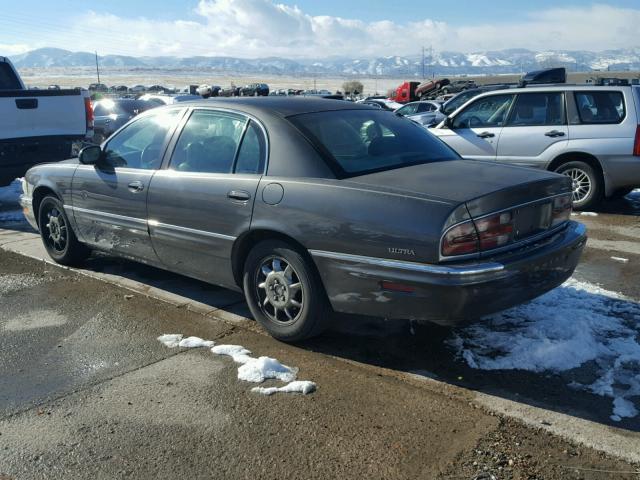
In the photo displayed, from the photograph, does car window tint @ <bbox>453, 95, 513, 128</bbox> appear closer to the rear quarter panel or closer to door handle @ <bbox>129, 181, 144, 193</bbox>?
door handle @ <bbox>129, 181, 144, 193</bbox>

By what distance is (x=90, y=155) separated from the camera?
216 inches

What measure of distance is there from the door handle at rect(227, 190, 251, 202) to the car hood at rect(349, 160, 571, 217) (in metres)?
0.77

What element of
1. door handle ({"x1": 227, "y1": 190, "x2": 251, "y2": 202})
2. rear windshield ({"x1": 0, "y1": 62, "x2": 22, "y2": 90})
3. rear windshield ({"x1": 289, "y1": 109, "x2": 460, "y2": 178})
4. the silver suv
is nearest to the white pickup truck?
rear windshield ({"x1": 0, "y1": 62, "x2": 22, "y2": 90})

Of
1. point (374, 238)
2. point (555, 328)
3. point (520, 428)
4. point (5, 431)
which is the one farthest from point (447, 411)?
point (5, 431)

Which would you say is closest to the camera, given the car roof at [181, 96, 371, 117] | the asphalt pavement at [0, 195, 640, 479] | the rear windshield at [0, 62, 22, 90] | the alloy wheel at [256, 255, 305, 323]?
the asphalt pavement at [0, 195, 640, 479]

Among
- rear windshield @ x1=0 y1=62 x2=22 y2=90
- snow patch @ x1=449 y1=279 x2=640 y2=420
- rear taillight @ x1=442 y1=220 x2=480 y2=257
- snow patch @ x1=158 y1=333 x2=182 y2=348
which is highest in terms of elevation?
rear windshield @ x1=0 y1=62 x2=22 y2=90

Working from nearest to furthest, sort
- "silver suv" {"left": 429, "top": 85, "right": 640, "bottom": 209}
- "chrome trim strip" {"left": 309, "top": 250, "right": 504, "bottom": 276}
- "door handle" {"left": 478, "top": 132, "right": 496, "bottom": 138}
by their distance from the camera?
1. "chrome trim strip" {"left": 309, "top": 250, "right": 504, "bottom": 276}
2. "silver suv" {"left": 429, "top": 85, "right": 640, "bottom": 209}
3. "door handle" {"left": 478, "top": 132, "right": 496, "bottom": 138}

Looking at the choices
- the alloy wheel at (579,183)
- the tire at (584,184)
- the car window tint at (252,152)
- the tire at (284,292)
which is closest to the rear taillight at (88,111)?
the car window tint at (252,152)

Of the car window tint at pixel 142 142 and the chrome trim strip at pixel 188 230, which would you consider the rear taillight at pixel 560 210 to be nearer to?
the chrome trim strip at pixel 188 230

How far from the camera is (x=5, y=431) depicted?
10.8 ft

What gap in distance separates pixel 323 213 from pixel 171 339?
4.88ft

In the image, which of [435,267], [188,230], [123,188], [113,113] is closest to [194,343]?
[188,230]

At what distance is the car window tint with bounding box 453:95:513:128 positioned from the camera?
30.0ft

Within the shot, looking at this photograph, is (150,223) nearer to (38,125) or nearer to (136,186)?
(136,186)
